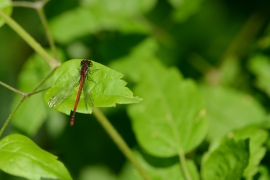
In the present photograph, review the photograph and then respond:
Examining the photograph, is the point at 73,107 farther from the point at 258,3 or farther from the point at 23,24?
the point at 258,3

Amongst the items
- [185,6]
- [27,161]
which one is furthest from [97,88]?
[185,6]

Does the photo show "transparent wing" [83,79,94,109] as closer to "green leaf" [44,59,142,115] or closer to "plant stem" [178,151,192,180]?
"green leaf" [44,59,142,115]

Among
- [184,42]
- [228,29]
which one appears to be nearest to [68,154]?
[184,42]

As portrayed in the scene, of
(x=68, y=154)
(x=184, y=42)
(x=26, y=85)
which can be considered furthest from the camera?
(x=184, y=42)

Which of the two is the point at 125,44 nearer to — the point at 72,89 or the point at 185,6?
the point at 185,6

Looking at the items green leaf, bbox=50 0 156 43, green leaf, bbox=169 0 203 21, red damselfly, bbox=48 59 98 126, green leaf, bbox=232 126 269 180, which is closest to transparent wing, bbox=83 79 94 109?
red damselfly, bbox=48 59 98 126

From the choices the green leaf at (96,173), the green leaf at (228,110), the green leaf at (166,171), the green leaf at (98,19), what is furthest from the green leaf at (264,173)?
the green leaf at (96,173)

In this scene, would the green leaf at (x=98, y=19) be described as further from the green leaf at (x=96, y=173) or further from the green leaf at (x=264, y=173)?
the green leaf at (x=264, y=173)
